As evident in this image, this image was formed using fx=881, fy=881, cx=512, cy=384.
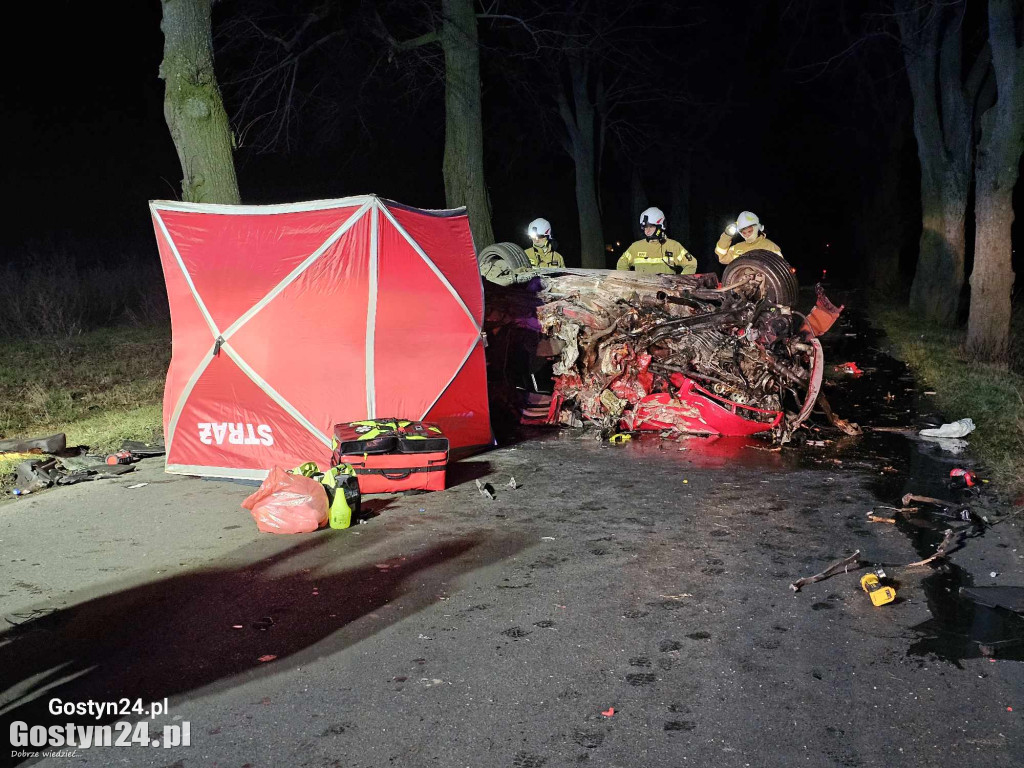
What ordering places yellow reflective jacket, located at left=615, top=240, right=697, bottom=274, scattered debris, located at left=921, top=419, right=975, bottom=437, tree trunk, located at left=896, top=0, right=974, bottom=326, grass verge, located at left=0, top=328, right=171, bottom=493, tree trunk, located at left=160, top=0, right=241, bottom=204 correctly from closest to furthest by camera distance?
scattered debris, located at left=921, top=419, right=975, bottom=437, grass verge, located at left=0, top=328, right=171, bottom=493, tree trunk, located at left=160, top=0, right=241, bottom=204, yellow reflective jacket, located at left=615, top=240, right=697, bottom=274, tree trunk, located at left=896, top=0, right=974, bottom=326

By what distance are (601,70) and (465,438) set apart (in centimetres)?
1999

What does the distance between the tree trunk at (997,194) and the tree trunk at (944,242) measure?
5.59m

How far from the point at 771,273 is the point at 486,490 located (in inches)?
181

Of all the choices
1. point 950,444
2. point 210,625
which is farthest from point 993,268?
point 210,625

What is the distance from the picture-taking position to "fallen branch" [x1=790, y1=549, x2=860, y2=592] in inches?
196

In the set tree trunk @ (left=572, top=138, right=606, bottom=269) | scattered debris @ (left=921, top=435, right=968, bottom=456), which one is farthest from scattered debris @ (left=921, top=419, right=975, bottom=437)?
tree trunk @ (left=572, top=138, right=606, bottom=269)

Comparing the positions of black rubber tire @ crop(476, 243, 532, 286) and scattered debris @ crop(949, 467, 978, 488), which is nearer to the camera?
scattered debris @ crop(949, 467, 978, 488)

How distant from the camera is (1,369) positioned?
12.7m

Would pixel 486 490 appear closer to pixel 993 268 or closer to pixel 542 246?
pixel 542 246

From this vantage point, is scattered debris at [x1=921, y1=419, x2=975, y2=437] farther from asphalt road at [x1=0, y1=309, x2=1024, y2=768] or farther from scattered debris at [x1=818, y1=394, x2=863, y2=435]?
asphalt road at [x1=0, y1=309, x2=1024, y2=768]

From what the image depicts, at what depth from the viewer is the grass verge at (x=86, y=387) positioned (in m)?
9.31

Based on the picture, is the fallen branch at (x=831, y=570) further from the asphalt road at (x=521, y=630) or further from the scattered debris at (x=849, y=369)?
the scattered debris at (x=849, y=369)

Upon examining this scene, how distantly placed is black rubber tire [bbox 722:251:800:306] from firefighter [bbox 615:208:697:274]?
2.13 meters

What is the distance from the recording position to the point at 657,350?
9.50 m
